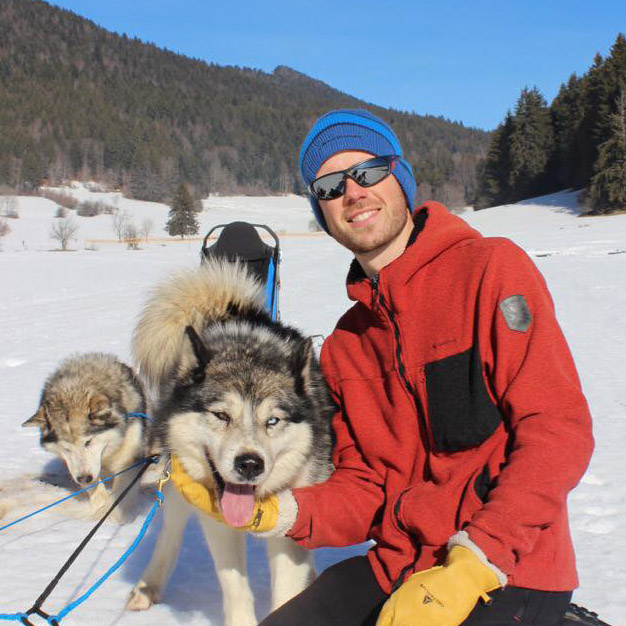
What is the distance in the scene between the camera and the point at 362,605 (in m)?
1.82

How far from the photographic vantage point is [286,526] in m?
1.95

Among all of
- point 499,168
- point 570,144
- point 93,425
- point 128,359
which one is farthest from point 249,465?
point 499,168

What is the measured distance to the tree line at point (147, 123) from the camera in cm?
8075

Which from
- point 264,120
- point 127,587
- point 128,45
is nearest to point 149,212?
point 127,587

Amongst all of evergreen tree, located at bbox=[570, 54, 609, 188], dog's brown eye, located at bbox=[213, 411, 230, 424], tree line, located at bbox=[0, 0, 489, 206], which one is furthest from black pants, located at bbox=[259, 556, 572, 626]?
tree line, located at bbox=[0, 0, 489, 206]

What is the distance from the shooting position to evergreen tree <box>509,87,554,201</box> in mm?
44438

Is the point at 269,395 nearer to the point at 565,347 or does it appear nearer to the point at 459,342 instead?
the point at 459,342

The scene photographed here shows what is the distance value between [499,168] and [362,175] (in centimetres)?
5081

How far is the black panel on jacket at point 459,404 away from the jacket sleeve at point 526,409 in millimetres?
37

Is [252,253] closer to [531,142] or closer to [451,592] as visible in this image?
[451,592]

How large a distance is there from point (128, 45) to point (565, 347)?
18800cm

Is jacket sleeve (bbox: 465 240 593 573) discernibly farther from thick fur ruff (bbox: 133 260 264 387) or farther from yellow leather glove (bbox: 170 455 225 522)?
thick fur ruff (bbox: 133 260 264 387)

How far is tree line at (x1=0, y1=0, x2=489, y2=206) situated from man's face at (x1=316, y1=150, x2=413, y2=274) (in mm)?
55881

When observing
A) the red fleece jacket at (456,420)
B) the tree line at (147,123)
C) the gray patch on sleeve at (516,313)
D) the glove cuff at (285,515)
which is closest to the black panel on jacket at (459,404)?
the red fleece jacket at (456,420)
